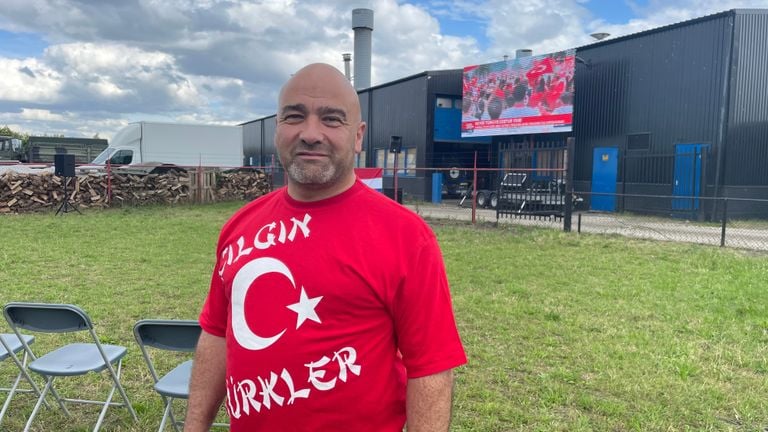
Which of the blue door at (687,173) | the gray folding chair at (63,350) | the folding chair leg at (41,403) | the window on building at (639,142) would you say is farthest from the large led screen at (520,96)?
the folding chair leg at (41,403)

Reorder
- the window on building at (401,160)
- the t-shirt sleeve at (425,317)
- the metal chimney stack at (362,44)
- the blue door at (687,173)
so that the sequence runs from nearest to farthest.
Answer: the t-shirt sleeve at (425,317), the blue door at (687,173), the window on building at (401,160), the metal chimney stack at (362,44)

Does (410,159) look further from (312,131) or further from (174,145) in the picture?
(312,131)

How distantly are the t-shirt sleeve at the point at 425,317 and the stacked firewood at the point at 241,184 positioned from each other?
2086cm

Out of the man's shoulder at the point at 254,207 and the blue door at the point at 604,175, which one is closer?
the man's shoulder at the point at 254,207

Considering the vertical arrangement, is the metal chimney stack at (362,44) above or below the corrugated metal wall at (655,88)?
above

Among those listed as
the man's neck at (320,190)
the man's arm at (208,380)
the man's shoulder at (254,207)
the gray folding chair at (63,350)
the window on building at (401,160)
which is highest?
the window on building at (401,160)

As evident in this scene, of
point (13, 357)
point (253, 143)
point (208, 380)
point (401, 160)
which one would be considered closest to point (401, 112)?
point (401, 160)

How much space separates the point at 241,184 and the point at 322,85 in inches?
868

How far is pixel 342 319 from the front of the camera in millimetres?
1610

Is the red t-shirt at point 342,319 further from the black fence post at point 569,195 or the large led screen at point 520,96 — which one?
the large led screen at point 520,96

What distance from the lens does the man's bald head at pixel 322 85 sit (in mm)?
1738

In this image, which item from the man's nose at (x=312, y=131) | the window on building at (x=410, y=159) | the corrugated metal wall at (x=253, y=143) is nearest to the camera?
the man's nose at (x=312, y=131)

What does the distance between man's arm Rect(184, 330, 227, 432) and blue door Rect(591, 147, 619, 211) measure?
65.3ft

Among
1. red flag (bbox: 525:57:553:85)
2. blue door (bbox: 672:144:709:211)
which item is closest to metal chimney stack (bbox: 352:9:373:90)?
red flag (bbox: 525:57:553:85)
